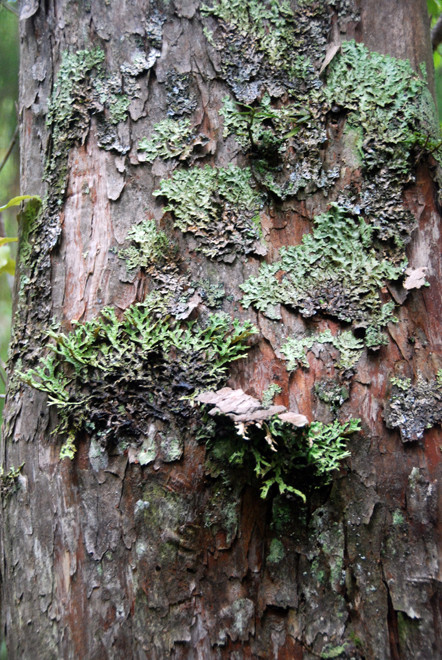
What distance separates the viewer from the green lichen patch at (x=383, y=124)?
3.47 ft

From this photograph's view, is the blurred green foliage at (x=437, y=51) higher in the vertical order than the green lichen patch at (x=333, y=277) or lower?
higher

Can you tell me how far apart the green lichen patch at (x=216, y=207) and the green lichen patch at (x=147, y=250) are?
5 centimetres

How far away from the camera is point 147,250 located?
1034mm

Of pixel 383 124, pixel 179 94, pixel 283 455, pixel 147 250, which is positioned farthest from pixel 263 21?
pixel 283 455

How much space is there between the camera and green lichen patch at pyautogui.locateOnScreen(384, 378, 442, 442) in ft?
3.18

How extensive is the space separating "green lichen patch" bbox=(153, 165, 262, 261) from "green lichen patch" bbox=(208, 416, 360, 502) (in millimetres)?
382

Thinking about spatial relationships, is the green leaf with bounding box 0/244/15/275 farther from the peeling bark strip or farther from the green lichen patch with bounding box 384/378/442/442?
the green lichen patch with bounding box 384/378/442/442

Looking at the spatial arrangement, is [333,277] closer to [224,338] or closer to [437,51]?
[224,338]

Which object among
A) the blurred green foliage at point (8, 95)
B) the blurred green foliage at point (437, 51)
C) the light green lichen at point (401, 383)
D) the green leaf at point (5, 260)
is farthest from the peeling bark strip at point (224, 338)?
the blurred green foliage at point (8, 95)

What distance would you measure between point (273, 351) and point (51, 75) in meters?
0.87

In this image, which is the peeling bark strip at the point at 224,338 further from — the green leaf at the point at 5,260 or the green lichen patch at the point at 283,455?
the green leaf at the point at 5,260

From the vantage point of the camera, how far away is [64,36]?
1.16 m

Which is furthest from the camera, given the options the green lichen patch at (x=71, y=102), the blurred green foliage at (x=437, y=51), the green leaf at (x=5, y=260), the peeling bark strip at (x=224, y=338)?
the blurred green foliage at (x=437, y=51)

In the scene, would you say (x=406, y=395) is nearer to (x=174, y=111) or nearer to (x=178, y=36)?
(x=174, y=111)
